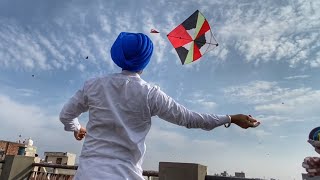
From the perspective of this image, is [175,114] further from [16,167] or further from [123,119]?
[16,167]

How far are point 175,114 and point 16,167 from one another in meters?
4.23

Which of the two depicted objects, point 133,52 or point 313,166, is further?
point 133,52

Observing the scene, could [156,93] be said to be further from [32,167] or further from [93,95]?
[32,167]

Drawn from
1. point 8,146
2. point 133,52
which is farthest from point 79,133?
point 8,146

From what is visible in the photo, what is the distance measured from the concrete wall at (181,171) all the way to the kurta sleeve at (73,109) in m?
1.12

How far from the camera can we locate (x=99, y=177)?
1463 millimetres

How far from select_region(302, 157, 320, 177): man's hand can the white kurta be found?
460 millimetres

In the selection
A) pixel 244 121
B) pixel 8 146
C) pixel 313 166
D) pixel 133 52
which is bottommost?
pixel 313 166

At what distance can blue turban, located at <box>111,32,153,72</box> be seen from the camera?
5.82ft

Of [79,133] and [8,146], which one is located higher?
[8,146]

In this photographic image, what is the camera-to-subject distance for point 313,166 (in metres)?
1.56

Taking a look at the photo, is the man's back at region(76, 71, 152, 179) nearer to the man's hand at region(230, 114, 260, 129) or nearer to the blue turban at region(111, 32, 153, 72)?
the blue turban at region(111, 32, 153, 72)

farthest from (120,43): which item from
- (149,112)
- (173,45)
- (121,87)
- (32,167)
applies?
(32,167)

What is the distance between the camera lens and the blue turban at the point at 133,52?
5.82 ft
